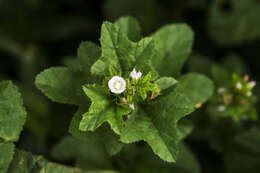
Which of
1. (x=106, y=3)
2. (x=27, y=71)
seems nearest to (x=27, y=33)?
(x=27, y=71)

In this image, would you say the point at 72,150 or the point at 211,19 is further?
the point at 211,19

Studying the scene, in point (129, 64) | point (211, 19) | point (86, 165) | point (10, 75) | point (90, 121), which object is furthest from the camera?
point (10, 75)

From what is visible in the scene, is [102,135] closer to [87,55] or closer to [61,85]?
[61,85]

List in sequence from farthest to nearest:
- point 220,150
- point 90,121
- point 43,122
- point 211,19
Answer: point 211,19 → point 43,122 → point 220,150 → point 90,121

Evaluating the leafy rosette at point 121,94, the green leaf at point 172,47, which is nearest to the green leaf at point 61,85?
the leafy rosette at point 121,94

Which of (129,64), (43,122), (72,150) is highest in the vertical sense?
(43,122)

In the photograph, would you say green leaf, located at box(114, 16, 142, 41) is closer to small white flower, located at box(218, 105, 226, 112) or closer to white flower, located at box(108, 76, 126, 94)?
white flower, located at box(108, 76, 126, 94)

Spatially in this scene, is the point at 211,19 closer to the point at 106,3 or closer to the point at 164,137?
the point at 106,3
